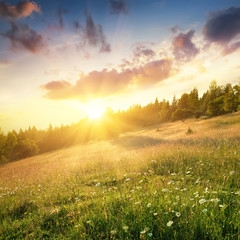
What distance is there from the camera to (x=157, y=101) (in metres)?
98.4

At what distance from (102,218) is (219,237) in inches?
82.4

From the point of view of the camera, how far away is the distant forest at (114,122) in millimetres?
43844

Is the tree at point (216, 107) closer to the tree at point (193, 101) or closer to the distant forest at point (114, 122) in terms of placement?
the distant forest at point (114, 122)

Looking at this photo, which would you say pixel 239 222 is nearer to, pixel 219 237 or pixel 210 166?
pixel 219 237

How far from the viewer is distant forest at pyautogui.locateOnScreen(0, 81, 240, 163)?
4384 cm

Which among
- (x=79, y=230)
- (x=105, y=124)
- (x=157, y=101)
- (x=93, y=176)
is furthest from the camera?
(x=157, y=101)

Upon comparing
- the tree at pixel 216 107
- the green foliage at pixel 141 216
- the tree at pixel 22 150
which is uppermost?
the tree at pixel 216 107

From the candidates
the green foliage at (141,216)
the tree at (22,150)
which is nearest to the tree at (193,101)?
the green foliage at (141,216)

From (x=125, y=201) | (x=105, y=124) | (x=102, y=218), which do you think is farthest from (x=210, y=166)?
(x=105, y=124)

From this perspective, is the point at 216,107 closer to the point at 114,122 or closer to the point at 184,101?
the point at 184,101

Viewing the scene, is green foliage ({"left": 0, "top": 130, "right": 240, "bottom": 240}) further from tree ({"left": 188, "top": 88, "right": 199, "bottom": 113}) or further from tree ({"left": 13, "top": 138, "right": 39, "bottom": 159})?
tree ({"left": 13, "top": 138, "right": 39, "bottom": 159})

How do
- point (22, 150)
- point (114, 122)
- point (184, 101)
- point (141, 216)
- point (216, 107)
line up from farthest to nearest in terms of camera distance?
point (114, 122) → point (184, 101) → point (22, 150) → point (216, 107) → point (141, 216)

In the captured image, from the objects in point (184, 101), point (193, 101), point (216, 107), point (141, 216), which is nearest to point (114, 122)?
point (184, 101)

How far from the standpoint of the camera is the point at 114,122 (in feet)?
225
